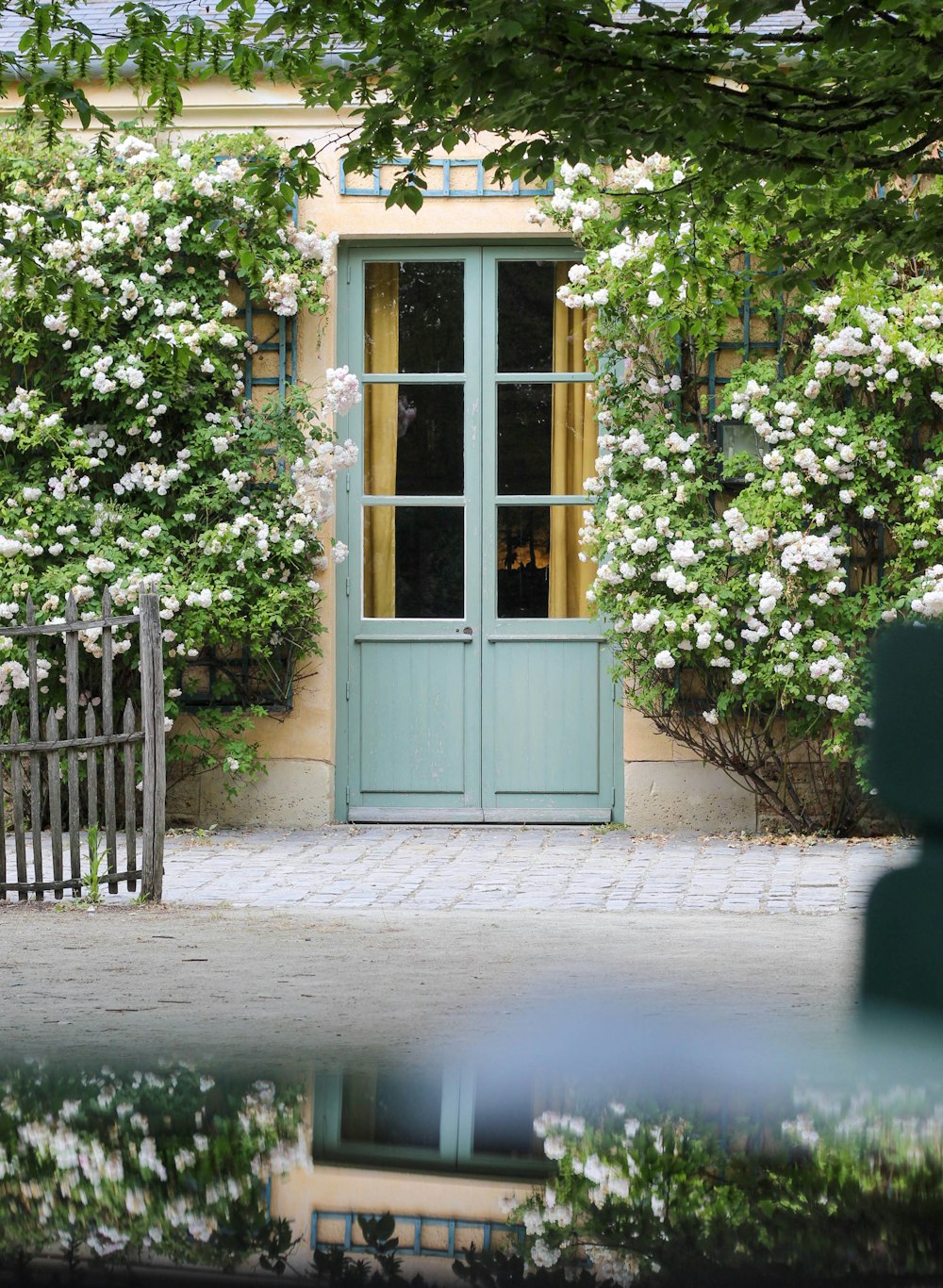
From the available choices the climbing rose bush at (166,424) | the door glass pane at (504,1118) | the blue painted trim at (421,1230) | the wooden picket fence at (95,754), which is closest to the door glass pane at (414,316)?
the climbing rose bush at (166,424)

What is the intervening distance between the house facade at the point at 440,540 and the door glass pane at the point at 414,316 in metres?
0.01

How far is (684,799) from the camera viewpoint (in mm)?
8852

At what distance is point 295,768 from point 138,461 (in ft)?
6.53

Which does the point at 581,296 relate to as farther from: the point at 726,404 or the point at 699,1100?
the point at 699,1100

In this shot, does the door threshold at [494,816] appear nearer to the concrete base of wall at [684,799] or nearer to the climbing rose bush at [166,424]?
the concrete base of wall at [684,799]

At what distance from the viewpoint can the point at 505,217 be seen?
8.96 metres

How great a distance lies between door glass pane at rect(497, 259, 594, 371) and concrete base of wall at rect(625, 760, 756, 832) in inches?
95.6

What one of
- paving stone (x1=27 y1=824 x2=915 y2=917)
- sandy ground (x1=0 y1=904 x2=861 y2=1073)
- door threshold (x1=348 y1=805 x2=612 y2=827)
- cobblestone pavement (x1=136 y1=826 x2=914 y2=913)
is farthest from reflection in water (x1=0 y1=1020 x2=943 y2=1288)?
door threshold (x1=348 y1=805 x2=612 y2=827)

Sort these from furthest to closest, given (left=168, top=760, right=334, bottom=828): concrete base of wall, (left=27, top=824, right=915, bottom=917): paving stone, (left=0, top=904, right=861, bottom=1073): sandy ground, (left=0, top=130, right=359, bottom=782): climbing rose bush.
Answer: (left=168, top=760, right=334, bottom=828): concrete base of wall, (left=0, top=130, right=359, bottom=782): climbing rose bush, (left=27, top=824, right=915, bottom=917): paving stone, (left=0, top=904, right=861, bottom=1073): sandy ground

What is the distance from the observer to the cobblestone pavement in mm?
6641

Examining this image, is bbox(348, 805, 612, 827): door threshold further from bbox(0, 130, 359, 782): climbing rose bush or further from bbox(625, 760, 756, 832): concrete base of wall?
bbox(0, 130, 359, 782): climbing rose bush

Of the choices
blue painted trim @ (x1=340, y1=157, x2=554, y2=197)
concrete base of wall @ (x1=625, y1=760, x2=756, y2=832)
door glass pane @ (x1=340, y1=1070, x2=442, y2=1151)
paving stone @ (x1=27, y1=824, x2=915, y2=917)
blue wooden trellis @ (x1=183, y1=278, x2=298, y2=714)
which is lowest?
paving stone @ (x1=27, y1=824, x2=915, y2=917)

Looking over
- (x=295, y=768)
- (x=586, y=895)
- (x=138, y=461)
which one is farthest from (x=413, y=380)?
(x=586, y=895)

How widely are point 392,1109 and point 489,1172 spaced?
1.80ft
